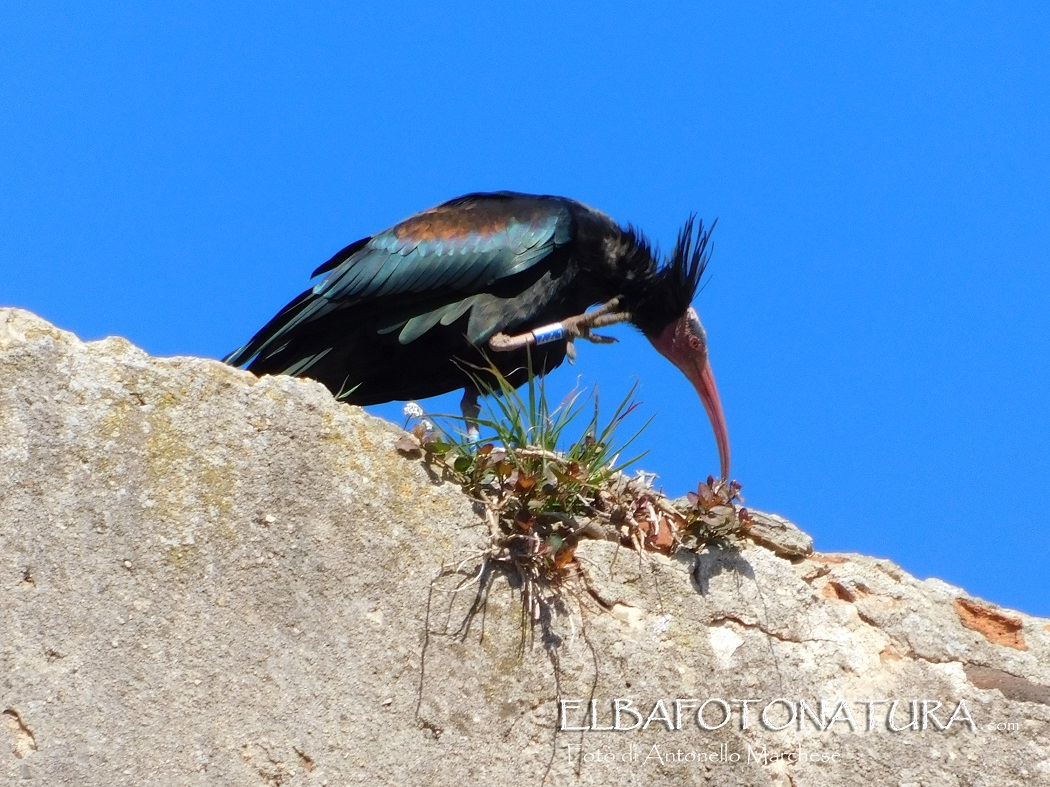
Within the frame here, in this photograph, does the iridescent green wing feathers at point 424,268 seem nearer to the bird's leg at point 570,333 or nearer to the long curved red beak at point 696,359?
the bird's leg at point 570,333

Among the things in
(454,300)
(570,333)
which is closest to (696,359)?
(570,333)

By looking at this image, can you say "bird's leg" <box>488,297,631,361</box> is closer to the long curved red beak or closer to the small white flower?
the long curved red beak

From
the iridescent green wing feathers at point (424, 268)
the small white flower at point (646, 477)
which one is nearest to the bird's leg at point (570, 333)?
the iridescent green wing feathers at point (424, 268)

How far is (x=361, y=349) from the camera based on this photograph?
6844 mm

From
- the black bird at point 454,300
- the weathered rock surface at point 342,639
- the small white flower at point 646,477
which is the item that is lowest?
the weathered rock surface at point 342,639

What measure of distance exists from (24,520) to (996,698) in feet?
10.9

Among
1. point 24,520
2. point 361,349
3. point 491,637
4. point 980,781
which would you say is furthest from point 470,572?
point 361,349

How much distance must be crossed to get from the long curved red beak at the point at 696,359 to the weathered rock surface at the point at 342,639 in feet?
9.32

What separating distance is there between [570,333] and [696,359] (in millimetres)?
1258

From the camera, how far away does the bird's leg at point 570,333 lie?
6.79 meters

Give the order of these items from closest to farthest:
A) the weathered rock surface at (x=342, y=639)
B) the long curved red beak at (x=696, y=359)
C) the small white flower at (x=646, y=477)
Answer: the weathered rock surface at (x=342, y=639)
the small white flower at (x=646, y=477)
the long curved red beak at (x=696, y=359)

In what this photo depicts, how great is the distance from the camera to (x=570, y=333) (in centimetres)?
699

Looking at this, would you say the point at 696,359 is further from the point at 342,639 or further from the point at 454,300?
the point at 342,639

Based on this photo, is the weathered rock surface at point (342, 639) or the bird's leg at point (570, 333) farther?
the bird's leg at point (570, 333)
